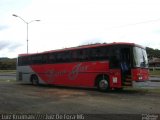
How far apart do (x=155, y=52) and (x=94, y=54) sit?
3429 inches

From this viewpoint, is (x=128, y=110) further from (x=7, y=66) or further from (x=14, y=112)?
(x=7, y=66)

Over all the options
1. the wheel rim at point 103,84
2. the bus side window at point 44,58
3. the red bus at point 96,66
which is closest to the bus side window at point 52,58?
the red bus at point 96,66

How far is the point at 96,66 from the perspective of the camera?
23641mm

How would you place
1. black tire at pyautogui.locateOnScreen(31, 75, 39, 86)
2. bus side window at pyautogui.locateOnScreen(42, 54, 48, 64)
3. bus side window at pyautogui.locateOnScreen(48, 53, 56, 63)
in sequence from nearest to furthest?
bus side window at pyautogui.locateOnScreen(48, 53, 56, 63) → bus side window at pyautogui.locateOnScreen(42, 54, 48, 64) → black tire at pyautogui.locateOnScreen(31, 75, 39, 86)

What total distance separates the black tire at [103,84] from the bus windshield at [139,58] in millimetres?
2206

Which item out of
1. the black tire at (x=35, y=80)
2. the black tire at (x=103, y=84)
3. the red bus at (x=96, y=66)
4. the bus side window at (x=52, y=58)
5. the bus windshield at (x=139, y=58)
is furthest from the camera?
the black tire at (x=35, y=80)

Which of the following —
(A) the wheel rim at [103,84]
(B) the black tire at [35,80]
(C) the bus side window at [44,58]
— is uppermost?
(C) the bus side window at [44,58]

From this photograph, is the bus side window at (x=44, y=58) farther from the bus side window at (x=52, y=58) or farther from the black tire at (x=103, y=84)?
the black tire at (x=103, y=84)

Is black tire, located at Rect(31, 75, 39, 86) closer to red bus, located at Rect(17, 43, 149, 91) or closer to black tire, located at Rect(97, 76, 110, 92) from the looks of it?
red bus, located at Rect(17, 43, 149, 91)

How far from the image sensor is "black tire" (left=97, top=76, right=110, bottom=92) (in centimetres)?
2280

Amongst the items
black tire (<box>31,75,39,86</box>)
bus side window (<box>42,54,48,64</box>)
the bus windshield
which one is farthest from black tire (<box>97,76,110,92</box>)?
black tire (<box>31,75,39,86</box>)

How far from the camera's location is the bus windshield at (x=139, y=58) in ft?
72.1

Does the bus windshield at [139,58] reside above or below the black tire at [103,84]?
above

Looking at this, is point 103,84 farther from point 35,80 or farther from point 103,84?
point 35,80
